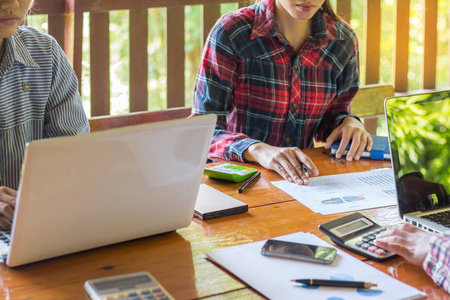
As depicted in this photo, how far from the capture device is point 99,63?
116 inches

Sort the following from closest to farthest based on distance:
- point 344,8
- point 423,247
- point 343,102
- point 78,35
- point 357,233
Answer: point 423,247 → point 357,233 → point 343,102 → point 78,35 → point 344,8

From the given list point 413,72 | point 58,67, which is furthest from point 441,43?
point 58,67

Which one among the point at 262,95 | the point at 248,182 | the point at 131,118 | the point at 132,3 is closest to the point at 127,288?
the point at 248,182

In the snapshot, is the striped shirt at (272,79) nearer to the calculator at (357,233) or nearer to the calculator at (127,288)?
the calculator at (357,233)

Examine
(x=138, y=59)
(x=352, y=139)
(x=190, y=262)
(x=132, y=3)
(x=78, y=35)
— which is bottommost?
(x=190, y=262)

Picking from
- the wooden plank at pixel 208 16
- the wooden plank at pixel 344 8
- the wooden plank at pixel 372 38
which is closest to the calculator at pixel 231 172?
the wooden plank at pixel 208 16

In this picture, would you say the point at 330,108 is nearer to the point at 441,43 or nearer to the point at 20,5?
the point at 20,5

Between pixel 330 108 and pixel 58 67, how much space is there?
0.97m

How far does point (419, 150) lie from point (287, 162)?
0.44m

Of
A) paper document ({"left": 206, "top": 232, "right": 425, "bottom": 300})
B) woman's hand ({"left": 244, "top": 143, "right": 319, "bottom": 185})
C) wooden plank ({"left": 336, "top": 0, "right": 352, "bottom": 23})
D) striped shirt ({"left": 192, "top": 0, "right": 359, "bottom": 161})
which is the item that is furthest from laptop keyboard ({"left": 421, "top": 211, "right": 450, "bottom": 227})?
wooden plank ({"left": 336, "top": 0, "right": 352, "bottom": 23})

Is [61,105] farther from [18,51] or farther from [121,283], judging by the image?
[121,283]

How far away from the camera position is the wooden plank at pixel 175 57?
123 inches

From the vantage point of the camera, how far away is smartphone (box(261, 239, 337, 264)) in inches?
48.7

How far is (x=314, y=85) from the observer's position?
2.28 m
